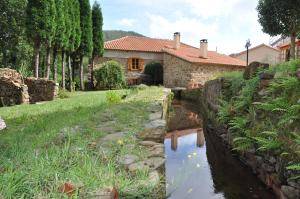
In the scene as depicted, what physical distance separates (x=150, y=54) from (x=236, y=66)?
7.86m

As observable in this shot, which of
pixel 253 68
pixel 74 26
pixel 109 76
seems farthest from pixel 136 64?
pixel 253 68

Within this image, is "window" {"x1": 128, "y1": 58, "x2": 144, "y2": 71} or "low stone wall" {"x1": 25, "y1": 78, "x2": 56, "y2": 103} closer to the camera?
"low stone wall" {"x1": 25, "y1": 78, "x2": 56, "y2": 103}

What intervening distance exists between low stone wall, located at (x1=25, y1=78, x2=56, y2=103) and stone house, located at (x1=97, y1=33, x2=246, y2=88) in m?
14.5

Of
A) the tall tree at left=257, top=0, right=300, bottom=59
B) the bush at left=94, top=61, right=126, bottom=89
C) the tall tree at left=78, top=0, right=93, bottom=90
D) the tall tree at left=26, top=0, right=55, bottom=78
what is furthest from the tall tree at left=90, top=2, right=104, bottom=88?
the tall tree at left=257, top=0, right=300, bottom=59

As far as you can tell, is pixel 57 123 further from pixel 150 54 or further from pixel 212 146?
pixel 150 54

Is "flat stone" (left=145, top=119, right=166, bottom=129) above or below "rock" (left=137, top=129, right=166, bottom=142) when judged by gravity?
above

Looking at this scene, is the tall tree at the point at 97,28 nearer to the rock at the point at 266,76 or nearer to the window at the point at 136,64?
the window at the point at 136,64

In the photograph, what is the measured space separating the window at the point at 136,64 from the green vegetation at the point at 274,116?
76.7 ft

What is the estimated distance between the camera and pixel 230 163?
23.7 ft

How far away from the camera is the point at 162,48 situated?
32.2 metres

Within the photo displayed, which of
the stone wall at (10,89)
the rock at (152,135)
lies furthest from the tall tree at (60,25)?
the rock at (152,135)

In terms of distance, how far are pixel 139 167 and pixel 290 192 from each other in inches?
80.3

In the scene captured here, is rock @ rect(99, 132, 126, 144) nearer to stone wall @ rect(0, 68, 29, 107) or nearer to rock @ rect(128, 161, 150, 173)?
rock @ rect(128, 161, 150, 173)

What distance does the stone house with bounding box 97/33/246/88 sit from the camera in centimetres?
2758
